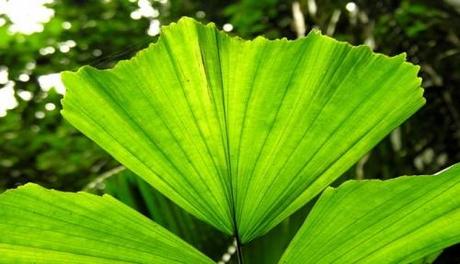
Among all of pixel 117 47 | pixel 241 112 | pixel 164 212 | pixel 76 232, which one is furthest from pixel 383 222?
pixel 117 47

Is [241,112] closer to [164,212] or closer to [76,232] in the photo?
[76,232]

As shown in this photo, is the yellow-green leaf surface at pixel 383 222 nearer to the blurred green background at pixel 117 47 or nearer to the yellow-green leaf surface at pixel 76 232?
the yellow-green leaf surface at pixel 76 232

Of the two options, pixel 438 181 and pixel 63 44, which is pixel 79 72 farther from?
pixel 63 44

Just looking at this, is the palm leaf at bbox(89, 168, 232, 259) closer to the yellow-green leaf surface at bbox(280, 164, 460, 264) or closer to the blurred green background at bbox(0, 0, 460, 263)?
the yellow-green leaf surface at bbox(280, 164, 460, 264)

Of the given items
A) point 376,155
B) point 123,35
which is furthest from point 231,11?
point 376,155

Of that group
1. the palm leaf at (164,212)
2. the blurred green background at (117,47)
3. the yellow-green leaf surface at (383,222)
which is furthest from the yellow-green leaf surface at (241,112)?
the blurred green background at (117,47)

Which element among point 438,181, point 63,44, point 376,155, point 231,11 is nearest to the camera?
point 438,181
